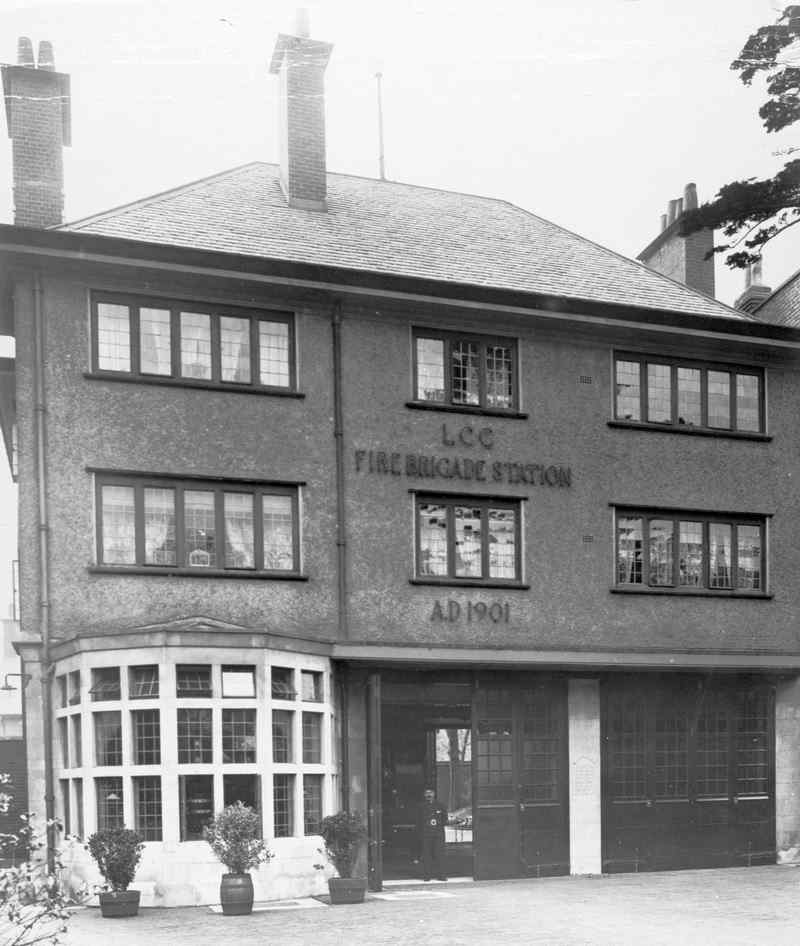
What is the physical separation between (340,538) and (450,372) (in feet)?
10.7

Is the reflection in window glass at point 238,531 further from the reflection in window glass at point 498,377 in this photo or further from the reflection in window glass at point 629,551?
the reflection in window glass at point 629,551

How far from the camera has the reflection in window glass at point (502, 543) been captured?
21.2 metres

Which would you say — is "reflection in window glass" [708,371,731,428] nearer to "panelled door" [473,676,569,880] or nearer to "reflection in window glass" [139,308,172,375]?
"panelled door" [473,676,569,880]

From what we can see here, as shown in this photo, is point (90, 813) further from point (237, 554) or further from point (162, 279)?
point (162, 279)

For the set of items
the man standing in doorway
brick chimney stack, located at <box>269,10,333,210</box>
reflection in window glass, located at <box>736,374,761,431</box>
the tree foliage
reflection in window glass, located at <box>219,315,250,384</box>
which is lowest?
the man standing in doorway

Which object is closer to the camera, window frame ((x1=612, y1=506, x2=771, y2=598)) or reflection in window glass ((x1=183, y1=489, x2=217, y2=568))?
reflection in window glass ((x1=183, y1=489, x2=217, y2=568))

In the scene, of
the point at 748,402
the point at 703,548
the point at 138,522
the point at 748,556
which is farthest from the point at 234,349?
the point at 748,556

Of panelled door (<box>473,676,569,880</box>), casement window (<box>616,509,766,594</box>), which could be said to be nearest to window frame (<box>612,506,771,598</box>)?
casement window (<box>616,509,766,594</box>)

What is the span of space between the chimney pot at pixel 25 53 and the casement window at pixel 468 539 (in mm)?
9027

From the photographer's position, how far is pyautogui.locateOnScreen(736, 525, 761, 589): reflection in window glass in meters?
22.9

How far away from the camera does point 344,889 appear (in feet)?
55.2

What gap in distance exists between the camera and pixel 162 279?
1911cm

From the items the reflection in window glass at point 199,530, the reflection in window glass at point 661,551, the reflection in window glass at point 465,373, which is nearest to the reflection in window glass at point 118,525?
the reflection in window glass at point 199,530

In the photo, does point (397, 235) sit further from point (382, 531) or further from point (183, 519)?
point (183, 519)
